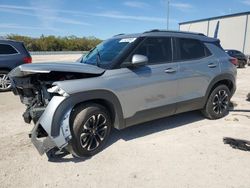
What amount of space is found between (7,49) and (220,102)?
7255 mm

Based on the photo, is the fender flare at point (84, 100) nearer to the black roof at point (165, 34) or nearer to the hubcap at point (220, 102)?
the black roof at point (165, 34)

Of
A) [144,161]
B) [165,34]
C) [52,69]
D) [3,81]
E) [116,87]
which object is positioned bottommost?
[144,161]

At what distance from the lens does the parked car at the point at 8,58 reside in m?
9.04

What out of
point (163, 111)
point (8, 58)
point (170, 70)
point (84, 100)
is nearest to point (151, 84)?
point (170, 70)

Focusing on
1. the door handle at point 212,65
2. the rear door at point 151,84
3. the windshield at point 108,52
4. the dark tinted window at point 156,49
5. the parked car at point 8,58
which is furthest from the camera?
the parked car at point 8,58

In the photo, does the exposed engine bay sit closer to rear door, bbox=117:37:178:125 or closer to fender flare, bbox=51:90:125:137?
fender flare, bbox=51:90:125:137

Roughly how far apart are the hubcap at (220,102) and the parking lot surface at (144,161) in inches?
19.0

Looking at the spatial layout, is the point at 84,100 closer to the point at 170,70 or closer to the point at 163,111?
the point at 163,111

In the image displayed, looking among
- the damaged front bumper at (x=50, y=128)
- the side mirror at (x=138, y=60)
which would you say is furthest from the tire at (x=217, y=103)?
the damaged front bumper at (x=50, y=128)

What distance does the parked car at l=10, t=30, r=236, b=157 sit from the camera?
365 cm

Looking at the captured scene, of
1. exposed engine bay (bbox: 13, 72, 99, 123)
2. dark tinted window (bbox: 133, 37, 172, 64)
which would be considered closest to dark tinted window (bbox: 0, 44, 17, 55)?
exposed engine bay (bbox: 13, 72, 99, 123)

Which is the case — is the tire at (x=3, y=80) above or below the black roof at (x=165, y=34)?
below

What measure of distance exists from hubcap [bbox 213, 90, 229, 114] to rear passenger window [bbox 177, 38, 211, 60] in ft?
3.13

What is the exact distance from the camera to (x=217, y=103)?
19.0 ft
